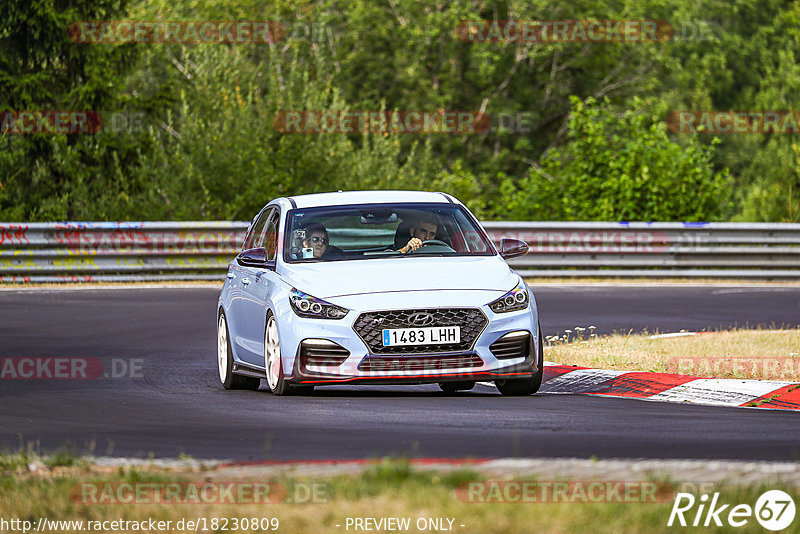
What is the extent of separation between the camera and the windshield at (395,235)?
11.5 m

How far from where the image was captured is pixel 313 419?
9203 millimetres

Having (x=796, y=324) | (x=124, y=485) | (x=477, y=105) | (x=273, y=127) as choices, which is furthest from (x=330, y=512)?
(x=477, y=105)

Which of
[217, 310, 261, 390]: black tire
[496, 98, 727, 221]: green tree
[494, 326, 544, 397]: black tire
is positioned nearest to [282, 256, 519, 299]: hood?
[494, 326, 544, 397]: black tire

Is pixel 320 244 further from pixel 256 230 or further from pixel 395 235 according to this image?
pixel 256 230

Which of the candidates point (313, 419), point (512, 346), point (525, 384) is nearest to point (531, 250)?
point (525, 384)

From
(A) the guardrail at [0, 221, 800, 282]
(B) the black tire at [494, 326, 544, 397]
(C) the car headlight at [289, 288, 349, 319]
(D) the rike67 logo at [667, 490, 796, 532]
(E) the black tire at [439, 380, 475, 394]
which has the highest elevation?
(D) the rike67 logo at [667, 490, 796, 532]

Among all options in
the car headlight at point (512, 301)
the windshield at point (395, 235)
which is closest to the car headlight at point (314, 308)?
the windshield at point (395, 235)

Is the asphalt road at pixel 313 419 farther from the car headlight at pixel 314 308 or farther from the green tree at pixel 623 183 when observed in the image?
the green tree at pixel 623 183

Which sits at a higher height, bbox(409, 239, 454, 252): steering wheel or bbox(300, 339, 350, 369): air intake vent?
bbox(409, 239, 454, 252): steering wheel

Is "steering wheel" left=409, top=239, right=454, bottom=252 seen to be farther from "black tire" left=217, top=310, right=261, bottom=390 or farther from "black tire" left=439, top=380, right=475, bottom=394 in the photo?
"black tire" left=217, top=310, right=261, bottom=390

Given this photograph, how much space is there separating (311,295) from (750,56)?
72730 millimetres

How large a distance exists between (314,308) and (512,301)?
1418 millimetres

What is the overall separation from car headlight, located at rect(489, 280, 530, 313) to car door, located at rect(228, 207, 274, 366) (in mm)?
1924

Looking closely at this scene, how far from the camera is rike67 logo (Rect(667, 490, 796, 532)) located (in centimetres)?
536
